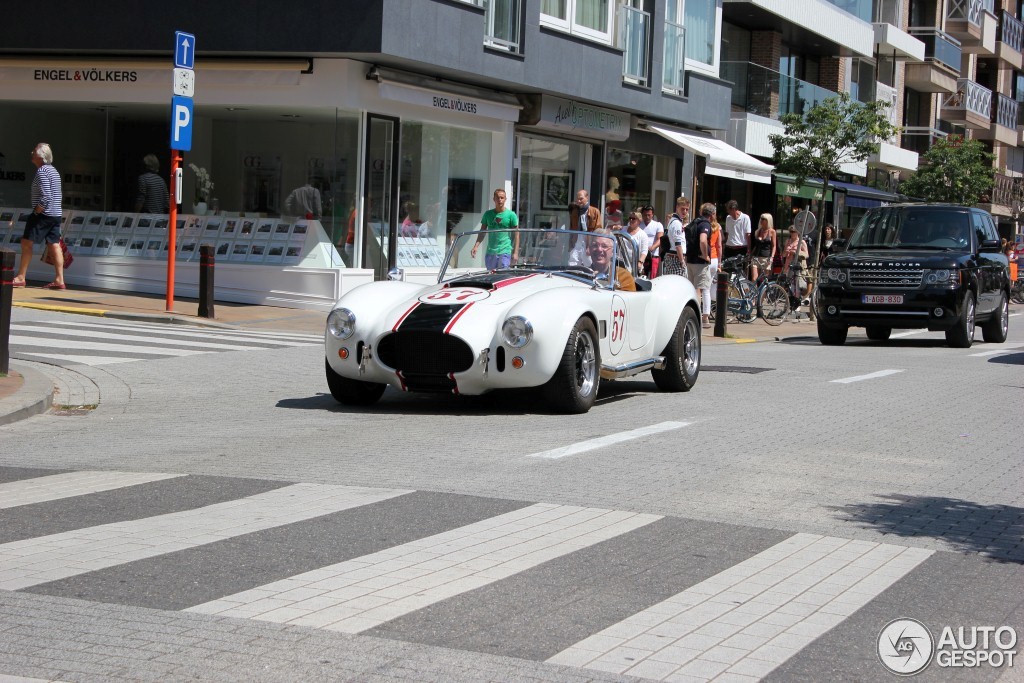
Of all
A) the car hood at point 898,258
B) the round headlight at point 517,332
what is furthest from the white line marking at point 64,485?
the car hood at point 898,258

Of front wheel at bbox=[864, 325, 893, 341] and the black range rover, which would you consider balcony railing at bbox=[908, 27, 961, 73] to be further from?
the black range rover

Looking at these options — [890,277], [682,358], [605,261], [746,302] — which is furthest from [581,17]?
[605,261]

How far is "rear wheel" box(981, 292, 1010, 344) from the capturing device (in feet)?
72.3

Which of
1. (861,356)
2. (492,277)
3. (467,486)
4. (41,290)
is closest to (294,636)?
(467,486)

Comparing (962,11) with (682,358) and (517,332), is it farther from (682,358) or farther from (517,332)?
(517,332)

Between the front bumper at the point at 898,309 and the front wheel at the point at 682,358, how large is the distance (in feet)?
25.5

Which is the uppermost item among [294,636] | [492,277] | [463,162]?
[463,162]

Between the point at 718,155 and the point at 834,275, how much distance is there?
10.5 m

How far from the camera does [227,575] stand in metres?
5.37

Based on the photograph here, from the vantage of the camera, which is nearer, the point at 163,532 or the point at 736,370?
the point at 163,532

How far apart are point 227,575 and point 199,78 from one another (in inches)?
689

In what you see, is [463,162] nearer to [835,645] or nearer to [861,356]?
[861,356]

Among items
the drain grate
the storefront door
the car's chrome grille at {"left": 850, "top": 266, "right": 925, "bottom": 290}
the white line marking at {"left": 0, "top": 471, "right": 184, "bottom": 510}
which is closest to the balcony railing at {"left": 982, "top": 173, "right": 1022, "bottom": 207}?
the car's chrome grille at {"left": 850, "top": 266, "right": 925, "bottom": 290}

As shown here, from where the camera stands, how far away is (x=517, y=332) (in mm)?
10008
